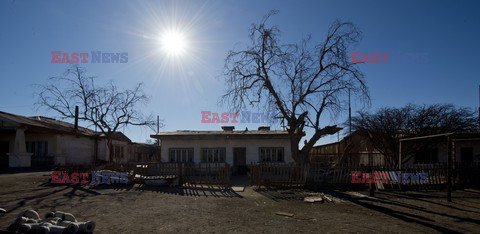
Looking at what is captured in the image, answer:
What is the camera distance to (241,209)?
30.4 feet

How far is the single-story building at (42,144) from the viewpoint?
23.2 metres

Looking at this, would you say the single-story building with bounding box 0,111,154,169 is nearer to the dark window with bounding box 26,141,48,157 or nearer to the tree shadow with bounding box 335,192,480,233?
the dark window with bounding box 26,141,48,157

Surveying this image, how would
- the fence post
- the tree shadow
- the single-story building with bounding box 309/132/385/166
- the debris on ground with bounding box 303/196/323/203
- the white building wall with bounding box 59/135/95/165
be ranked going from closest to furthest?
1. the tree shadow
2. the debris on ground with bounding box 303/196/323/203
3. the fence post
4. the single-story building with bounding box 309/132/385/166
5. the white building wall with bounding box 59/135/95/165

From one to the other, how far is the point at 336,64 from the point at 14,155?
23987 millimetres

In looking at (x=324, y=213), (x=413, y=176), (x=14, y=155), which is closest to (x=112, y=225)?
(x=324, y=213)

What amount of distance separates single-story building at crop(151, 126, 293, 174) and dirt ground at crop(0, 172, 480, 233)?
9.64 m

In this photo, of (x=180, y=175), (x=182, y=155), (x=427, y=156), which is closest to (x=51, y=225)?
(x=180, y=175)

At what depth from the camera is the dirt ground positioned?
697 centimetres

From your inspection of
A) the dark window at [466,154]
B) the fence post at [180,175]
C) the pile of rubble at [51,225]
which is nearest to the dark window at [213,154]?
the fence post at [180,175]

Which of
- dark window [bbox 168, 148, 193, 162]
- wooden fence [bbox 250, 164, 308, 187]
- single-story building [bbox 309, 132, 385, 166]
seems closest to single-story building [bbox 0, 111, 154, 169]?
dark window [bbox 168, 148, 193, 162]

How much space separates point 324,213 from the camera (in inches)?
339

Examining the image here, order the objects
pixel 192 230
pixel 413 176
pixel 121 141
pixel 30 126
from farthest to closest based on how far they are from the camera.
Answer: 1. pixel 121 141
2. pixel 30 126
3. pixel 413 176
4. pixel 192 230

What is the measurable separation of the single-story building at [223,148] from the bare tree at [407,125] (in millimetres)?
6553

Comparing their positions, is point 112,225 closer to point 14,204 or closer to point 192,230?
point 192,230
